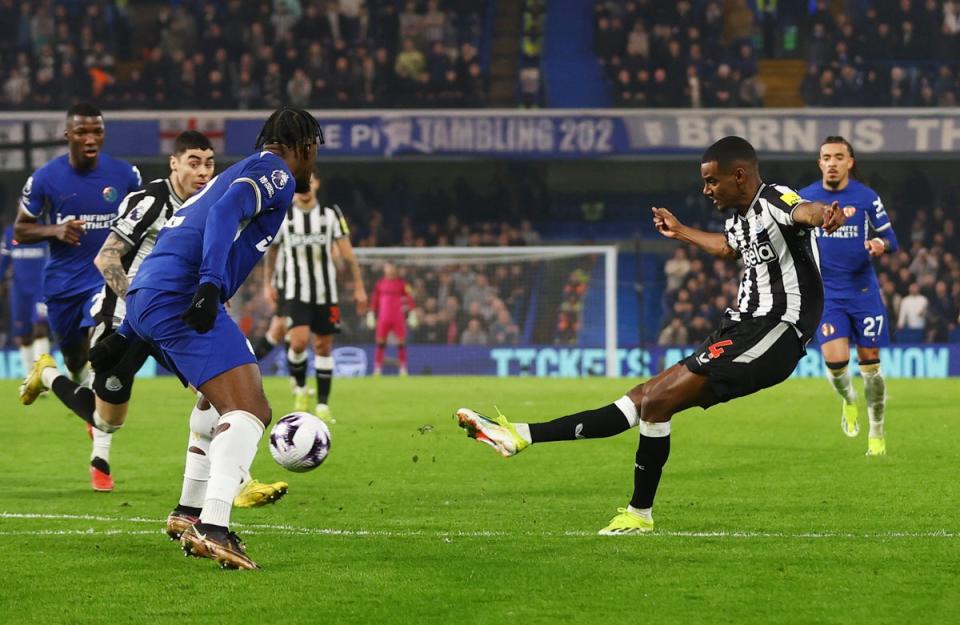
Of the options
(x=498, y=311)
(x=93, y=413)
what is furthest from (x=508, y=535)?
(x=498, y=311)

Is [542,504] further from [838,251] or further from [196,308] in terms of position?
[838,251]

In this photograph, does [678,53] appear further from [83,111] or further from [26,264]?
[83,111]

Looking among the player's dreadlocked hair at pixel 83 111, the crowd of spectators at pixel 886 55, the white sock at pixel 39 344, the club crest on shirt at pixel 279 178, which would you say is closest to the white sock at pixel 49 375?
the player's dreadlocked hair at pixel 83 111

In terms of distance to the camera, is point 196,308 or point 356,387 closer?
point 196,308

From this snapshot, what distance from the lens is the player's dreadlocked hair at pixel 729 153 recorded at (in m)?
7.34

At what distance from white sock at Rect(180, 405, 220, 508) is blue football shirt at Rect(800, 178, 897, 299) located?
245 inches

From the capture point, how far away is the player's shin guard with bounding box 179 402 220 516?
718 cm

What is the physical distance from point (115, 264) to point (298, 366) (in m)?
7.00

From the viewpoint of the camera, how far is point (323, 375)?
49.9 ft

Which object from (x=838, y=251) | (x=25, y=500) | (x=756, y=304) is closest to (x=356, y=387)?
(x=838, y=251)

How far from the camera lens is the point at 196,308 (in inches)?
234

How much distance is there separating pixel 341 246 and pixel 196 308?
958cm

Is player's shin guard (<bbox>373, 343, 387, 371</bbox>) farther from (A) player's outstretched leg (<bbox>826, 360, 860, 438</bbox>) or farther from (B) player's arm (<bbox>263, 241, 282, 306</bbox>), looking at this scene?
(A) player's outstretched leg (<bbox>826, 360, 860, 438</bbox>)

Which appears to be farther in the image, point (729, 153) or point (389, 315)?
point (389, 315)
